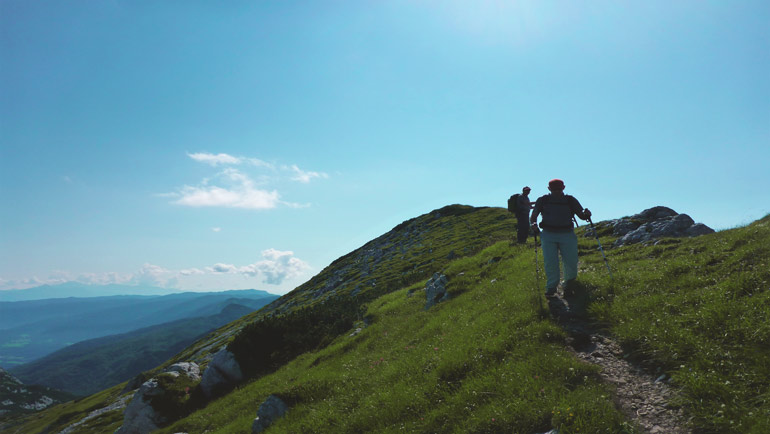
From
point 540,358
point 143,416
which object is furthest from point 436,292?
point 143,416

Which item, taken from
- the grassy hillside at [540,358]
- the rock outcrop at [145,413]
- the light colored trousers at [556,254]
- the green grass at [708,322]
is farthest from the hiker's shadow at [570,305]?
the rock outcrop at [145,413]

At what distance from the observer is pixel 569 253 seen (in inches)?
461

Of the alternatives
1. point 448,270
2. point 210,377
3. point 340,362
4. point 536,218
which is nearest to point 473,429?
point 536,218

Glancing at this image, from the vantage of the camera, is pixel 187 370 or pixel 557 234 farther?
pixel 187 370

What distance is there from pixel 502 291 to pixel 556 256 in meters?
3.18

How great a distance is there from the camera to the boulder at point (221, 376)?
20.1 m

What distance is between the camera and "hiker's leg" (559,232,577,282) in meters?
11.6

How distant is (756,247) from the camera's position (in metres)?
9.84

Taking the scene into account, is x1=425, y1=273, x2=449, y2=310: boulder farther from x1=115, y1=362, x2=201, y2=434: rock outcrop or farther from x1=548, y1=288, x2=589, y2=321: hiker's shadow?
x1=115, y1=362, x2=201, y2=434: rock outcrop

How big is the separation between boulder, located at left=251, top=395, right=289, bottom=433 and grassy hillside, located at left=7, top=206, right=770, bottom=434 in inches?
12.3

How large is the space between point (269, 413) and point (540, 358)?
9.40m

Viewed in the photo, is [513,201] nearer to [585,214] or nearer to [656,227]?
[656,227]

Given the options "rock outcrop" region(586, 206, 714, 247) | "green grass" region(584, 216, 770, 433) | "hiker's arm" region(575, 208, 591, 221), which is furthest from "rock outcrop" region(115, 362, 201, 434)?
"rock outcrop" region(586, 206, 714, 247)

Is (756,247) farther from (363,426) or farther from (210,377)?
(210,377)
